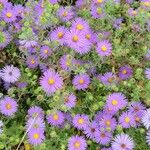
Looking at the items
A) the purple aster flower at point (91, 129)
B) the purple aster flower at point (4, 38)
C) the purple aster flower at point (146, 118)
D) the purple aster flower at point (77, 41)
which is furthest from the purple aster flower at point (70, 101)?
the purple aster flower at point (4, 38)

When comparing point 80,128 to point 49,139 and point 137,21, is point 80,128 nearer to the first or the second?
point 49,139

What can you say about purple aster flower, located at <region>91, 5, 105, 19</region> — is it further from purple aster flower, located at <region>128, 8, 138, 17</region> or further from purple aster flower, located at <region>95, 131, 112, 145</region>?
purple aster flower, located at <region>95, 131, 112, 145</region>

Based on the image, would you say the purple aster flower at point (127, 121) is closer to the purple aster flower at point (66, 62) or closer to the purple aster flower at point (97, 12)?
the purple aster flower at point (66, 62)

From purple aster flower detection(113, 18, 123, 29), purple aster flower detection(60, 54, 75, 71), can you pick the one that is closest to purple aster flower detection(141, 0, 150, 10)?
purple aster flower detection(113, 18, 123, 29)

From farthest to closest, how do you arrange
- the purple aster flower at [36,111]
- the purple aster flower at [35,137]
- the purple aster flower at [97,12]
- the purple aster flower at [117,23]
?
1. the purple aster flower at [117,23]
2. the purple aster flower at [97,12]
3. the purple aster flower at [36,111]
4. the purple aster flower at [35,137]

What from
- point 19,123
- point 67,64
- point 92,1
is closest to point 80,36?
point 67,64

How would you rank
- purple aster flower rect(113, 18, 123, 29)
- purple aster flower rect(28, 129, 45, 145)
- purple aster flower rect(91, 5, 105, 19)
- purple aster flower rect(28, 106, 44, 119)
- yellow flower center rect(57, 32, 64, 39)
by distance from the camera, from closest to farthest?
purple aster flower rect(28, 129, 45, 145) < purple aster flower rect(28, 106, 44, 119) < yellow flower center rect(57, 32, 64, 39) < purple aster flower rect(91, 5, 105, 19) < purple aster flower rect(113, 18, 123, 29)
